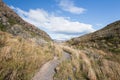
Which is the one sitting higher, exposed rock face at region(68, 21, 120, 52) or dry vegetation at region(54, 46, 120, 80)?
exposed rock face at region(68, 21, 120, 52)

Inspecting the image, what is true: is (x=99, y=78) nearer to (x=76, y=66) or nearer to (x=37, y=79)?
(x=76, y=66)

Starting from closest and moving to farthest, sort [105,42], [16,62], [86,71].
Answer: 1. [16,62]
2. [86,71]
3. [105,42]

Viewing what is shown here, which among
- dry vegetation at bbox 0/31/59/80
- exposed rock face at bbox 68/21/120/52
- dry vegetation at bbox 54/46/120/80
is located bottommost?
dry vegetation at bbox 54/46/120/80

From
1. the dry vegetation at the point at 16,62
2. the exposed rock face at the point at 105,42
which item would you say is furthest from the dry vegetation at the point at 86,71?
the exposed rock face at the point at 105,42

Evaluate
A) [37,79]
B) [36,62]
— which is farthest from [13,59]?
[37,79]

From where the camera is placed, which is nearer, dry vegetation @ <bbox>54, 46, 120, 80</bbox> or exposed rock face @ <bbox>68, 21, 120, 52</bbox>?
dry vegetation @ <bbox>54, 46, 120, 80</bbox>

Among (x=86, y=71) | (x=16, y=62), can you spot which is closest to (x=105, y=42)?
(x=86, y=71)

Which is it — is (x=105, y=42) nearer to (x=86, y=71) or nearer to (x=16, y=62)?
(x=86, y=71)

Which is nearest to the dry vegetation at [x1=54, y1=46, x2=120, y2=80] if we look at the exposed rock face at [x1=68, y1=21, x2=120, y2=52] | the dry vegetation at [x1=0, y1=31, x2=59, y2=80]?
the dry vegetation at [x1=0, y1=31, x2=59, y2=80]

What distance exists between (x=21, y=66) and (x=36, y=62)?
124cm

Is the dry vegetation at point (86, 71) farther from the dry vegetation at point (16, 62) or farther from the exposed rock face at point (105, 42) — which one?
the exposed rock face at point (105, 42)

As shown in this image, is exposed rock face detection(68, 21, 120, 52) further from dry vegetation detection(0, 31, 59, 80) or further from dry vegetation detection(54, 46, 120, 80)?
dry vegetation detection(0, 31, 59, 80)

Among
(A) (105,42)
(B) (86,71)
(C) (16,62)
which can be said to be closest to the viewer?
(C) (16,62)

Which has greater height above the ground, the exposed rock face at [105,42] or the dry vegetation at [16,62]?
the exposed rock face at [105,42]
